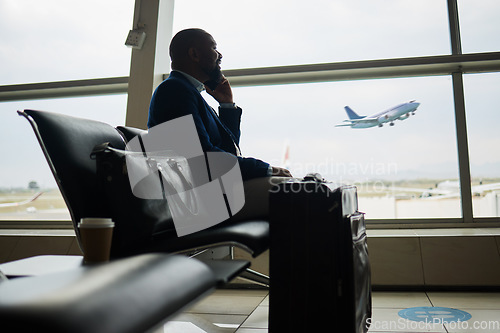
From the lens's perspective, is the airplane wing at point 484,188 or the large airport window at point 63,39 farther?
the large airport window at point 63,39

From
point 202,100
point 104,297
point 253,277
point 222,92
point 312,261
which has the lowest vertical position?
point 253,277

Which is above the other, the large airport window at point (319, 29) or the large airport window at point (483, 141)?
the large airport window at point (319, 29)

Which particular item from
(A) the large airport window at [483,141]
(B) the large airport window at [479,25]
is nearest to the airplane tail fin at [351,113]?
(A) the large airport window at [483,141]

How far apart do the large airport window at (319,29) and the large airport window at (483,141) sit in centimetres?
40

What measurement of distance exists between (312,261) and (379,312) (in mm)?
980

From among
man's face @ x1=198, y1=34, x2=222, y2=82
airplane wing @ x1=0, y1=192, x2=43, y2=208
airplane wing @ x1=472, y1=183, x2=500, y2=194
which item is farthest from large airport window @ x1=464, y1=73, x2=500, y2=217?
airplane wing @ x1=0, y1=192, x2=43, y2=208

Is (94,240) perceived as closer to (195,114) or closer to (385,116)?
(195,114)

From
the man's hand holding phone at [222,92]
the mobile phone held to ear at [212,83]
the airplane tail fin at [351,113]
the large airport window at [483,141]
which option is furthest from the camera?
the airplane tail fin at [351,113]

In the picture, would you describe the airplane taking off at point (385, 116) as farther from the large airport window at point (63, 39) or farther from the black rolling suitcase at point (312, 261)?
the large airport window at point (63, 39)

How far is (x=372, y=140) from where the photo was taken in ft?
10.1

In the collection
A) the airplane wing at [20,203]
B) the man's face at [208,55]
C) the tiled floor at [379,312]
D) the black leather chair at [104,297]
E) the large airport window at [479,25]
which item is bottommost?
the tiled floor at [379,312]

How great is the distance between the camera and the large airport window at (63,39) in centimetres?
363

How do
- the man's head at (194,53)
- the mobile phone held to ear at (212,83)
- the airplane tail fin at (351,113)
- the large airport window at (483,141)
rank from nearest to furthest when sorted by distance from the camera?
1. the man's head at (194,53)
2. the mobile phone held to ear at (212,83)
3. the large airport window at (483,141)
4. the airplane tail fin at (351,113)
